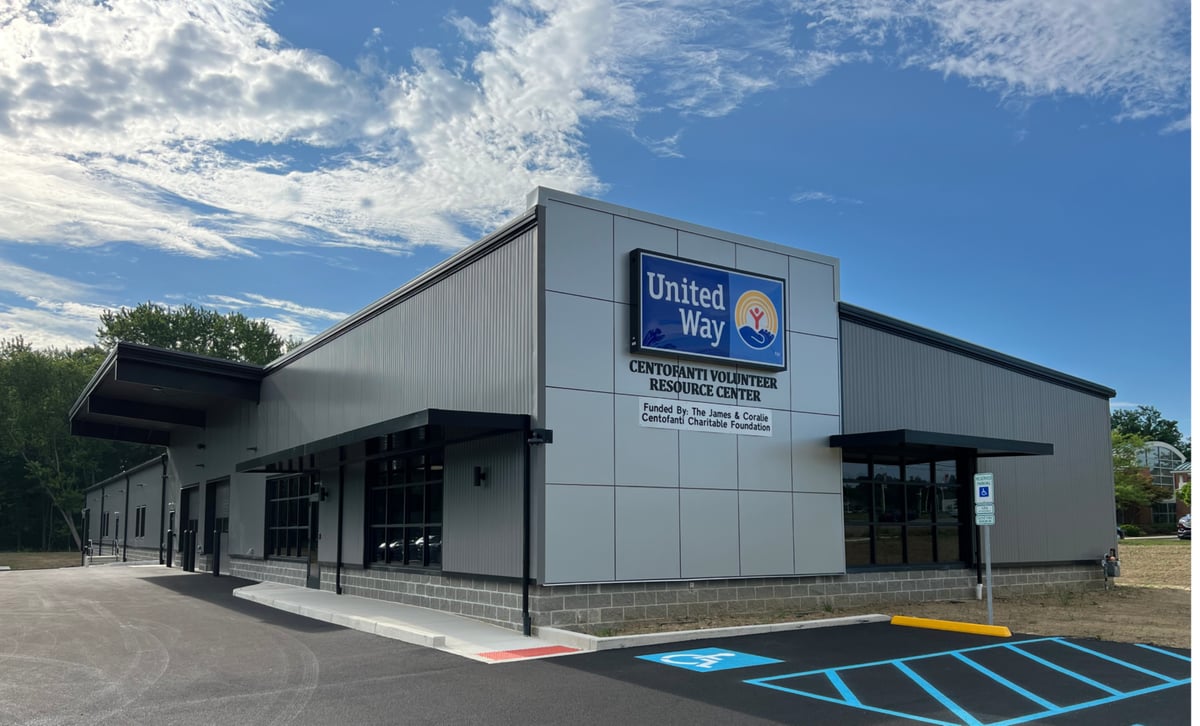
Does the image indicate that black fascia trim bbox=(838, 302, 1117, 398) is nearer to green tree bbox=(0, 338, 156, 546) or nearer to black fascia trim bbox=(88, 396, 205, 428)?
black fascia trim bbox=(88, 396, 205, 428)

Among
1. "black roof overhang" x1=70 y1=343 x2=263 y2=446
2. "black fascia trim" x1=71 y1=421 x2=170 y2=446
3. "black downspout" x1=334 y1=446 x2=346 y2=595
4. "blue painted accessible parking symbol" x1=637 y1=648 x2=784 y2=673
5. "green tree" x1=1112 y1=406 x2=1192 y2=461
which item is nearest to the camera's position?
"blue painted accessible parking symbol" x1=637 y1=648 x2=784 y2=673

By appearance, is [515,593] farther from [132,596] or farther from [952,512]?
[132,596]

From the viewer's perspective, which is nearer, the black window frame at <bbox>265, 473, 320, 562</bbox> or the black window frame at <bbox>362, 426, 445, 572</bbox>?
the black window frame at <bbox>362, 426, 445, 572</bbox>

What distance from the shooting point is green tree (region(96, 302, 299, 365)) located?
6875cm

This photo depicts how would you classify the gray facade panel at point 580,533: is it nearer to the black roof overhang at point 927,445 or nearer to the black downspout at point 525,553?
the black downspout at point 525,553

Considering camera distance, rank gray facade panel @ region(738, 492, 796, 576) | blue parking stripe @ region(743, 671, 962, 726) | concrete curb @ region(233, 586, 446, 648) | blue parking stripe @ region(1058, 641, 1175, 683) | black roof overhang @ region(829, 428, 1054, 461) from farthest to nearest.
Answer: black roof overhang @ region(829, 428, 1054, 461)
gray facade panel @ region(738, 492, 796, 576)
concrete curb @ region(233, 586, 446, 648)
blue parking stripe @ region(1058, 641, 1175, 683)
blue parking stripe @ region(743, 671, 962, 726)

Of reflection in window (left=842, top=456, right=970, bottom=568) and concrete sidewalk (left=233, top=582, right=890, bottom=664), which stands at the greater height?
reflection in window (left=842, top=456, right=970, bottom=568)

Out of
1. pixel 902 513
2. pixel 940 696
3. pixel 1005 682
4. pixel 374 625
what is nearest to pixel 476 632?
pixel 374 625

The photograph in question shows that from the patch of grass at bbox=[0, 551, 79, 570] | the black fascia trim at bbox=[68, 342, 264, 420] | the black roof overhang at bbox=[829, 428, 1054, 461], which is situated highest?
the black fascia trim at bbox=[68, 342, 264, 420]

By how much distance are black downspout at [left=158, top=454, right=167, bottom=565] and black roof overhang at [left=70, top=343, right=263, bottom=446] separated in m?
1.48

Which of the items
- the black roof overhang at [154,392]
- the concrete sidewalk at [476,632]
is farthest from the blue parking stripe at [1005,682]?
the black roof overhang at [154,392]

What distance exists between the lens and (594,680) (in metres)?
10.7

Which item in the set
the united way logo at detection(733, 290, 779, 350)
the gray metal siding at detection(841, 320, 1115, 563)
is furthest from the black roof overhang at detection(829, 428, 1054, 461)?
the united way logo at detection(733, 290, 779, 350)

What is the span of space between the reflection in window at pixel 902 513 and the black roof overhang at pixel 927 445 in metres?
0.28
